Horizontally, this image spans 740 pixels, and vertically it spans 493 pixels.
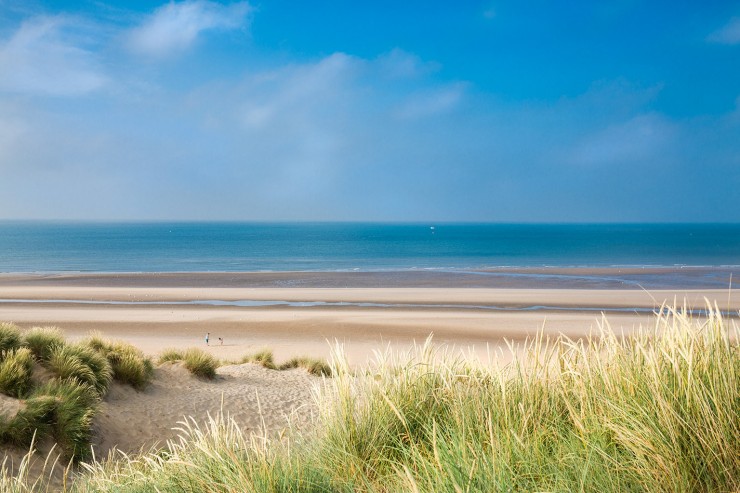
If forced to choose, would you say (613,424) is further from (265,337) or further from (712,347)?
(265,337)

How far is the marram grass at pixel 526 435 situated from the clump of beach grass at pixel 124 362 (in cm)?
586

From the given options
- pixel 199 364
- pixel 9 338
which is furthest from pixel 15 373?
pixel 199 364

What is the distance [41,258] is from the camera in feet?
198

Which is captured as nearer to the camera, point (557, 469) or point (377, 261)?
point (557, 469)

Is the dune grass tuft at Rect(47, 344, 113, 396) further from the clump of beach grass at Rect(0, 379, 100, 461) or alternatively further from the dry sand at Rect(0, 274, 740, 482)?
the clump of beach grass at Rect(0, 379, 100, 461)

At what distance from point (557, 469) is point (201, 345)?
1737 centimetres

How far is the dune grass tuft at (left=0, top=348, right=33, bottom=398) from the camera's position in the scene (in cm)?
693

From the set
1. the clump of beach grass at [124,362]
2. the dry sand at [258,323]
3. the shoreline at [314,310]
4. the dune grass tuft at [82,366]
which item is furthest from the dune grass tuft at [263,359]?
the dune grass tuft at [82,366]

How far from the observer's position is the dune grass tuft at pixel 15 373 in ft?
22.7

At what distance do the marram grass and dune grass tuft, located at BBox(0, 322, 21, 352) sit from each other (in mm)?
5437

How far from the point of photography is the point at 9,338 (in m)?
7.99

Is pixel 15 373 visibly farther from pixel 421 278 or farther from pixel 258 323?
pixel 421 278

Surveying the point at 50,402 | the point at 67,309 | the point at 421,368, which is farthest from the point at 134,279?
the point at 421,368

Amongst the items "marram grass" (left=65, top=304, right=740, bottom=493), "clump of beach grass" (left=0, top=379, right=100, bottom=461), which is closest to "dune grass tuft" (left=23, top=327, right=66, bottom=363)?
"clump of beach grass" (left=0, top=379, right=100, bottom=461)
